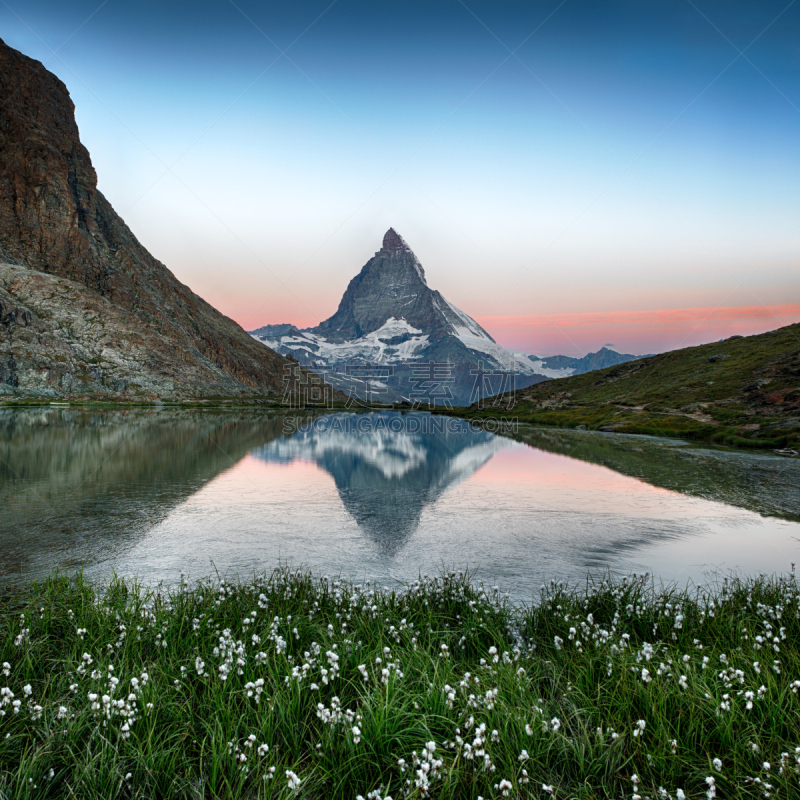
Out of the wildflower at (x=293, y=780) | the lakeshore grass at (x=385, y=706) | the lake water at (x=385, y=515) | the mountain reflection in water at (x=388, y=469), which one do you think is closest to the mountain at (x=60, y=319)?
the mountain reflection in water at (x=388, y=469)

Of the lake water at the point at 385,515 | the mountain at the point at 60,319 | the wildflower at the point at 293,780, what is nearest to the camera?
the wildflower at the point at 293,780

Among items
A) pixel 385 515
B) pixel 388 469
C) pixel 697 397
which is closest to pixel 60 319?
pixel 388 469

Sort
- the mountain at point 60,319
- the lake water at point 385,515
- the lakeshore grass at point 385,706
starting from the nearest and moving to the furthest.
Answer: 1. the lakeshore grass at point 385,706
2. the lake water at point 385,515
3. the mountain at point 60,319

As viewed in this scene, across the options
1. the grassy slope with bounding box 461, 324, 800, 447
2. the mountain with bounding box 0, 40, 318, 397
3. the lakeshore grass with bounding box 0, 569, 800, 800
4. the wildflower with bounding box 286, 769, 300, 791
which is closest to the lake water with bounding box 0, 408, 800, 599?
the lakeshore grass with bounding box 0, 569, 800, 800

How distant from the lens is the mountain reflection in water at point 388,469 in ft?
68.7

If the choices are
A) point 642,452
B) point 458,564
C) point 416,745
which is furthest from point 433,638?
point 642,452

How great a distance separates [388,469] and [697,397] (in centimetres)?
7679

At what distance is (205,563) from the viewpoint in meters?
14.1

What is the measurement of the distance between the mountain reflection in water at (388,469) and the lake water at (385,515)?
19 cm

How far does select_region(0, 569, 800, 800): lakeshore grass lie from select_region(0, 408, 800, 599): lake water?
3840mm

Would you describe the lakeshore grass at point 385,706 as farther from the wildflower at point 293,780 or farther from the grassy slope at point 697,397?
the grassy slope at point 697,397

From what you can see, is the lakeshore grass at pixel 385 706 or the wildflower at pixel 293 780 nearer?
the wildflower at pixel 293 780

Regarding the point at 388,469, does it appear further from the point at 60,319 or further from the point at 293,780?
the point at 60,319

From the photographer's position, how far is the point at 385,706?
19.8 feet
